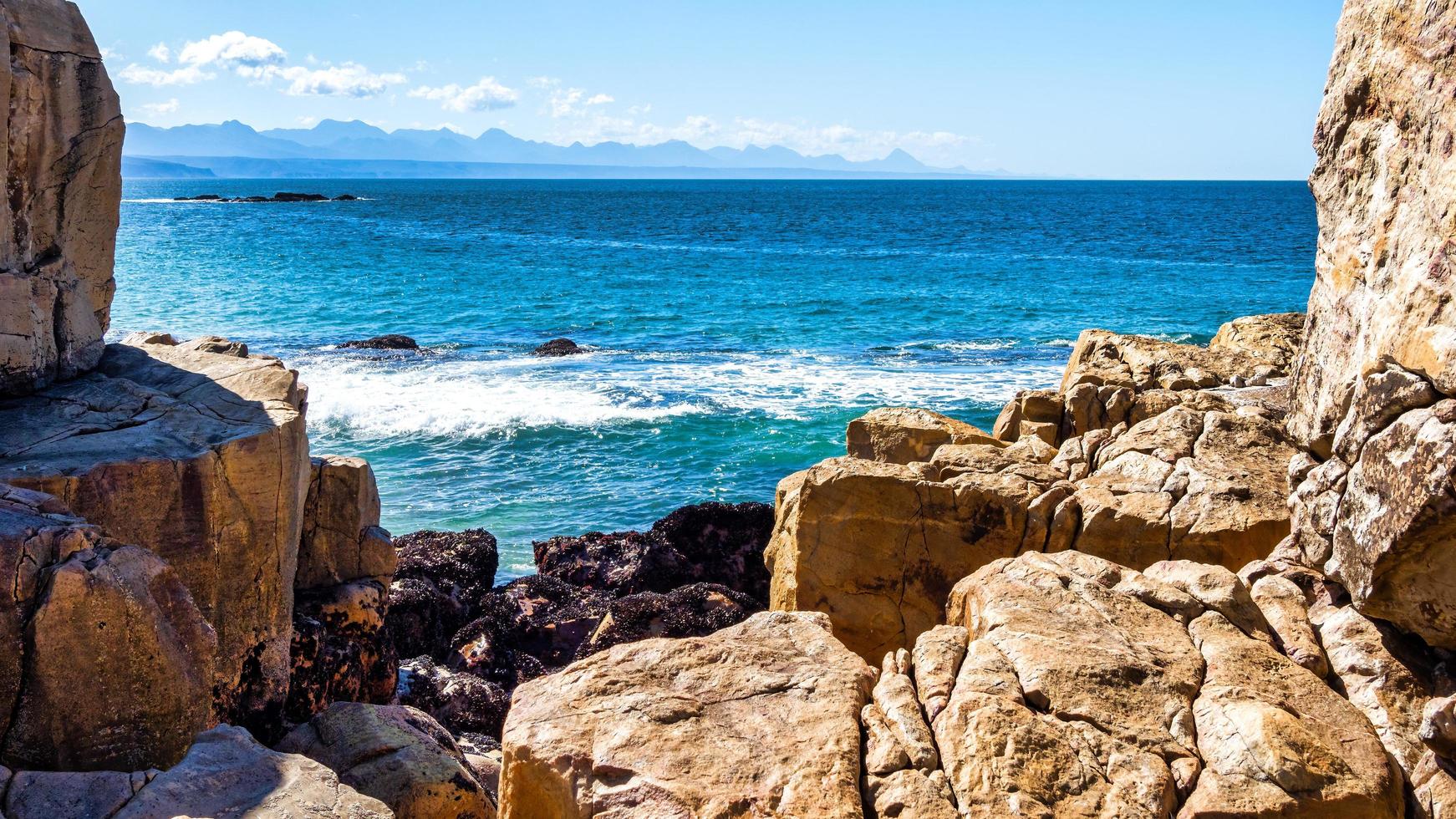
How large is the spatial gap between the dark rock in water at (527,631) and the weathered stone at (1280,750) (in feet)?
25.2

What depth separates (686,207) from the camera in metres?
130

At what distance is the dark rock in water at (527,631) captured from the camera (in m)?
12.0

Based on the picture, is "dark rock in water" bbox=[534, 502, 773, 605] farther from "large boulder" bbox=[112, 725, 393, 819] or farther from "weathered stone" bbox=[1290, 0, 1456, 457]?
"large boulder" bbox=[112, 725, 393, 819]

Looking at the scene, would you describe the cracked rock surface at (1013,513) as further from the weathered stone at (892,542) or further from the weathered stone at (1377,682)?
the weathered stone at (1377,682)

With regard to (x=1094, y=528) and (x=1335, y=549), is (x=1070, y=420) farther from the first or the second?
(x=1335, y=549)

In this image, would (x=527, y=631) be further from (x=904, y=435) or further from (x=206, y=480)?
(x=206, y=480)

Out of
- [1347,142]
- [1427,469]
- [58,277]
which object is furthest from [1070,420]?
[58,277]

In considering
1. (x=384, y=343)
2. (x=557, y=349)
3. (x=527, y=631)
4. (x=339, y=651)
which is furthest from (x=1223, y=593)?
(x=384, y=343)

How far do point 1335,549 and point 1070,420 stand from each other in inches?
261

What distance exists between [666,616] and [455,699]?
265 cm

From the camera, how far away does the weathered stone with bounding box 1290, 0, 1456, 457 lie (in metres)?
6.30

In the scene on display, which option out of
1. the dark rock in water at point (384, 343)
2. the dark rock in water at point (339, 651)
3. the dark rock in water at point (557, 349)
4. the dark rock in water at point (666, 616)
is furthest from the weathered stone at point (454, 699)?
the dark rock in water at point (384, 343)

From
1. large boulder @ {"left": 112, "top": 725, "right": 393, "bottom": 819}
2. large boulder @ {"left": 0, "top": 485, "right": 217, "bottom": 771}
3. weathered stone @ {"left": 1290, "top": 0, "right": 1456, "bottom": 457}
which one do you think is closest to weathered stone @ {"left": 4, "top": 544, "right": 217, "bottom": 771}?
large boulder @ {"left": 0, "top": 485, "right": 217, "bottom": 771}

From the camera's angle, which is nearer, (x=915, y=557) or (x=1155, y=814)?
(x=1155, y=814)
